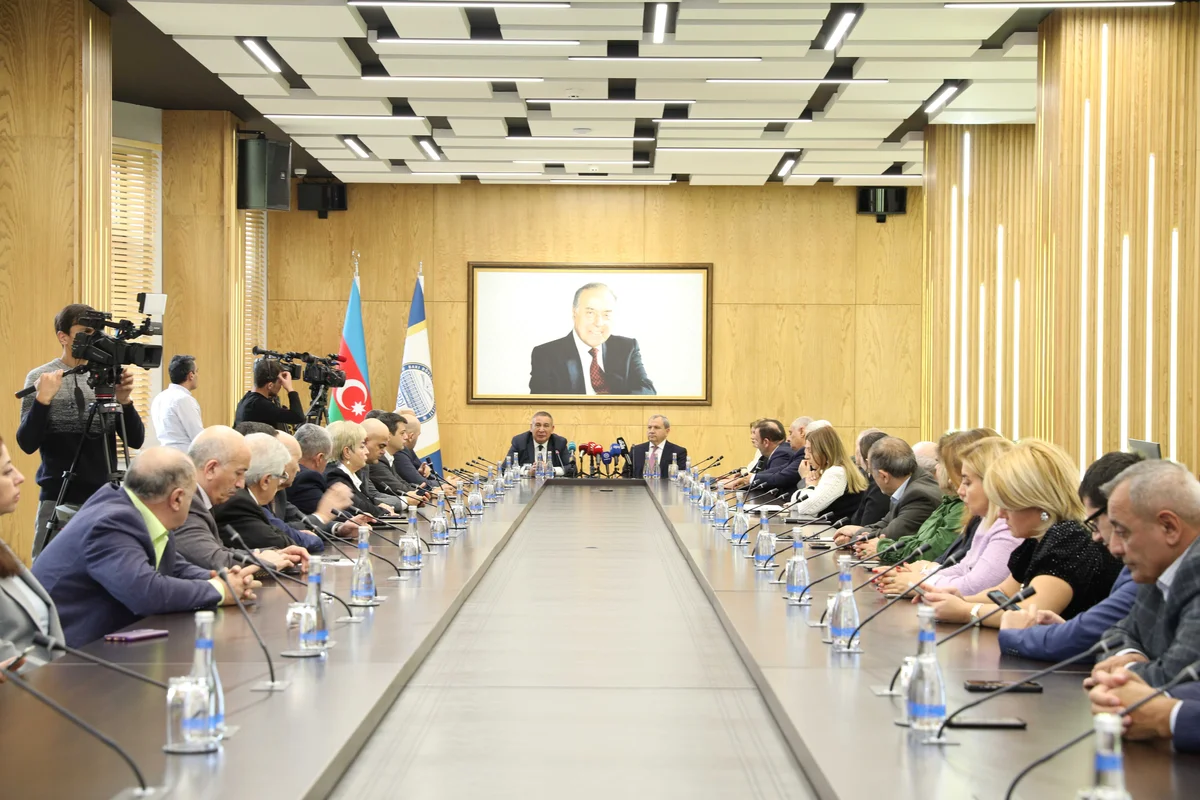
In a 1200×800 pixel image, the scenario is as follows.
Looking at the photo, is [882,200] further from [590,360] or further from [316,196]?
[316,196]

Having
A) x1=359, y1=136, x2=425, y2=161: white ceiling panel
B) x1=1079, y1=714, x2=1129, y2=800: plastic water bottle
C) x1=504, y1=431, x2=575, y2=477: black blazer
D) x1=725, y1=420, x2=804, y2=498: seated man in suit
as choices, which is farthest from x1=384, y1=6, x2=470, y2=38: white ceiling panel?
x1=1079, y1=714, x2=1129, y2=800: plastic water bottle

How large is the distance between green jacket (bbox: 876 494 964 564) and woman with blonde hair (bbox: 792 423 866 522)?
1.84m

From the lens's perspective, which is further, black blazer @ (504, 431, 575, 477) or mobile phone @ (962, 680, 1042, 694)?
black blazer @ (504, 431, 575, 477)

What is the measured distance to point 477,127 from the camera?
Answer: 31.2ft

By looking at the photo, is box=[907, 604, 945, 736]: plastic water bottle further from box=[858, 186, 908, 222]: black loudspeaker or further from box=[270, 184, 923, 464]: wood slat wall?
box=[858, 186, 908, 222]: black loudspeaker

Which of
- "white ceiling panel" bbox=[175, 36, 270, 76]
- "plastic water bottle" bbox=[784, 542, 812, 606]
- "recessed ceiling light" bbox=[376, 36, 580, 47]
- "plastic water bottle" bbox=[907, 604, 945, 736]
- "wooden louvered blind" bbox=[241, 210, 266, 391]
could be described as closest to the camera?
"plastic water bottle" bbox=[907, 604, 945, 736]

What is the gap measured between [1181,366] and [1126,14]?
6.27ft

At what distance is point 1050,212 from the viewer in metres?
7.05

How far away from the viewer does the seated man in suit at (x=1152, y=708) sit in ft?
6.79

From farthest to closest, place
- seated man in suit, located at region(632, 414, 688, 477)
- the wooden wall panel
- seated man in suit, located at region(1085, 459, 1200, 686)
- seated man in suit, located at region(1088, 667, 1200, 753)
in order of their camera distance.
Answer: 1. seated man in suit, located at region(632, 414, 688, 477)
2. the wooden wall panel
3. seated man in suit, located at region(1085, 459, 1200, 686)
4. seated man in suit, located at region(1088, 667, 1200, 753)

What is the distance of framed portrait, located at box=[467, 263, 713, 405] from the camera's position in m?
12.2

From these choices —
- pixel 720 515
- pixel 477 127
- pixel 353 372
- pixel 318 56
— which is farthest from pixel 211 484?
pixel 353 372

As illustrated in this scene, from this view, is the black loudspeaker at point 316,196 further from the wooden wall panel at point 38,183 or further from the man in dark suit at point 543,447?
the wooden wall panel at point 38,183

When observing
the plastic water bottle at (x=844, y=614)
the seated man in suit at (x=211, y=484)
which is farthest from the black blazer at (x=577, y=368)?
the plastic water bottle at (x=844, y=614)
